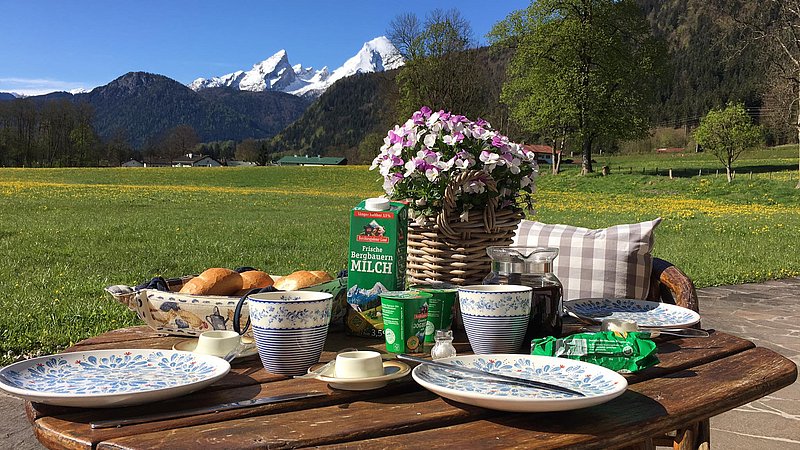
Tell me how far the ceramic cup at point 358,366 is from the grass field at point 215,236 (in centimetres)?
397

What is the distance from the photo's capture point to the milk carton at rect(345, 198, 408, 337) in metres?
1.90

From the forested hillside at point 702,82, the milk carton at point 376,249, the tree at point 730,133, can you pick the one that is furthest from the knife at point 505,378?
the forested hillside at point 702,82

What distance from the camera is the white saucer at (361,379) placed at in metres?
1.48

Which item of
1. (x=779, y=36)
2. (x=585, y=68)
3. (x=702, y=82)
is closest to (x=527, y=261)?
(x=779, y=36)

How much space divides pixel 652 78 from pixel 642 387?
3998cm

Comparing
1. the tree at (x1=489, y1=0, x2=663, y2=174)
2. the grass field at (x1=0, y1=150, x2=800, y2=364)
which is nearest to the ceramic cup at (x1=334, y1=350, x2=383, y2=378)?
the grass field at (x1=0, y1=150, x2=800, y2=364)

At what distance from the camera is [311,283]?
78.4 inches

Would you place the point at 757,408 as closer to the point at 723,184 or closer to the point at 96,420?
the point at 96,420

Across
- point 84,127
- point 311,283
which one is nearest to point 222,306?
point 311,283

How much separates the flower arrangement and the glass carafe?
0.26m

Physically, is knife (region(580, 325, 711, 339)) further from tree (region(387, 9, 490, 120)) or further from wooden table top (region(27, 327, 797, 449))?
tree (region(387, 9, 490, 120))

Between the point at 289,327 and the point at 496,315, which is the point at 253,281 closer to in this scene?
the point at 289,327

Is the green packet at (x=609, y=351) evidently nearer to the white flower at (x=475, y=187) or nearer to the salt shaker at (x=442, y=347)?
the salt shaker at (x=442, y=347)

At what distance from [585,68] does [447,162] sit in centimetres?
3567
